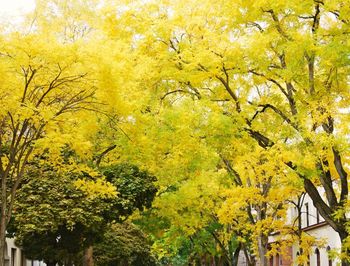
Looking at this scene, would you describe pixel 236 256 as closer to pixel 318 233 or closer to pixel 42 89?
pixel 318 233

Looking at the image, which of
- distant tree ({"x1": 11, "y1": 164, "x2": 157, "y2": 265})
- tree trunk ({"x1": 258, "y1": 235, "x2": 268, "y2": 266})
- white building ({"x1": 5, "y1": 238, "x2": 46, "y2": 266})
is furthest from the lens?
white building ({"x1": 5, "y1": 238, "x2": 46, "y2": 266})

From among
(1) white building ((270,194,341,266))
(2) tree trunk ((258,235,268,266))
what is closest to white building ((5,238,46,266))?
(2) tree trunk ((258,235,268,266))

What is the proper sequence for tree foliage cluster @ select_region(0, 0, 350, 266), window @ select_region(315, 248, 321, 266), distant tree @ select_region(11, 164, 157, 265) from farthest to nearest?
window @ select_region(315, 248, 321, 266), distant tree @ select_region(11, 164, 157, 265), tree foliage cluster @ select_region(0, 0, 350, 266)

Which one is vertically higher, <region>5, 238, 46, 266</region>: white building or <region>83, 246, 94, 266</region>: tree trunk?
<region>5, 238, 46, 266</region>: white building

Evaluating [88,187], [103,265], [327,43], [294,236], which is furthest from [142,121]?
[103,265]

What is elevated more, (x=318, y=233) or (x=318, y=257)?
(x=318, y=233)

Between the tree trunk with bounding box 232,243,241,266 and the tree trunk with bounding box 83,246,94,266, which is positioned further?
the tree trunk with bounding box 232,243,241,266

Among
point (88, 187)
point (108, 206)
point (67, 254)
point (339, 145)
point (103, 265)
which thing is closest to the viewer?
point (339, 145)

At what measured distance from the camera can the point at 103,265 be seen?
42.9 m

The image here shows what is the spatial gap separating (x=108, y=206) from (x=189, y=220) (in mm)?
10379

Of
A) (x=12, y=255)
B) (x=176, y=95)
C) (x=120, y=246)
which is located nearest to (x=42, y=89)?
(x=176, y=95)

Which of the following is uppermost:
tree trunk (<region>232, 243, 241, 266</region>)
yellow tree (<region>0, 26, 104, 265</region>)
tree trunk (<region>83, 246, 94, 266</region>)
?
yellow tree (<region>0, 26, 104, 265</region>)

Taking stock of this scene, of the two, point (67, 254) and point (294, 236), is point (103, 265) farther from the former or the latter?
point (67, 254)

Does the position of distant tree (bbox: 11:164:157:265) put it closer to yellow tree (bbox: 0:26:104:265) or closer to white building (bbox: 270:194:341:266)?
yellow tree (bbox: 0:26:104:265)
